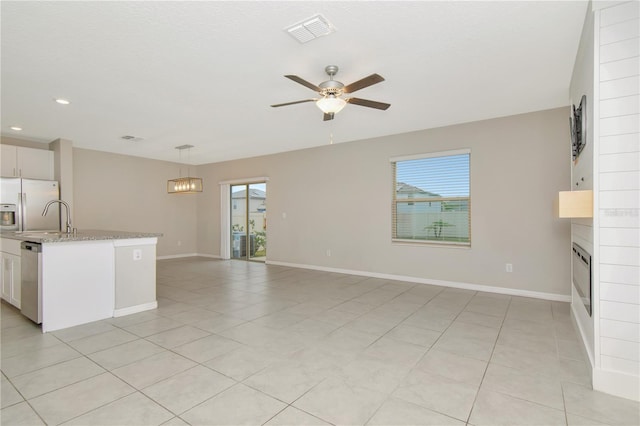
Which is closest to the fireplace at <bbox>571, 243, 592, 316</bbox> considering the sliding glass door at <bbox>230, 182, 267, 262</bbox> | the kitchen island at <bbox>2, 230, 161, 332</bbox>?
the kitchen island at <bbox>2, 230, 161, 332</bbox>

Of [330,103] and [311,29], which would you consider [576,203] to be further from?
[311,29]

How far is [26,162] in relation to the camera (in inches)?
220

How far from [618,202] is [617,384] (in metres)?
1.18

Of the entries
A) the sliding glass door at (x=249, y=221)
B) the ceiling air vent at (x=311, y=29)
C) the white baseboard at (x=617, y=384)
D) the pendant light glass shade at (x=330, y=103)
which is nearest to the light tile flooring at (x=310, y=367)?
the white baseboard at (x=617, y=384)

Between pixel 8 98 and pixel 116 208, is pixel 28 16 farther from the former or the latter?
pixel 116 208

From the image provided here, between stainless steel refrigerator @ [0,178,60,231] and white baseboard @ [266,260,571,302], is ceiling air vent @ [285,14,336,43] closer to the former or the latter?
white baseboard @ [266,260,571,302]

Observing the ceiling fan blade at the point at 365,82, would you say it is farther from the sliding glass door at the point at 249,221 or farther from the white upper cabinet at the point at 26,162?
the white upper cabinet at the point at 26,162

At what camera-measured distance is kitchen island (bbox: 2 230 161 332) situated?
3156 mm

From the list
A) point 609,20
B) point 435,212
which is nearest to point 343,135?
point 435,212

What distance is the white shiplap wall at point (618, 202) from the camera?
1.95m

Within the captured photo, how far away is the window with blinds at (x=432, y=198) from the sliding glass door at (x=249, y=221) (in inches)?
133

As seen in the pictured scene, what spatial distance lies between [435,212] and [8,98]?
6.14 meters

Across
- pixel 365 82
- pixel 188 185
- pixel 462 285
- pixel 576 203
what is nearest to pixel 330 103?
pixel 365 82

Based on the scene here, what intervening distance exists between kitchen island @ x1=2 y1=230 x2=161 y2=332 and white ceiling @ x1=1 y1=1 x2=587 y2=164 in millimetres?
1751
